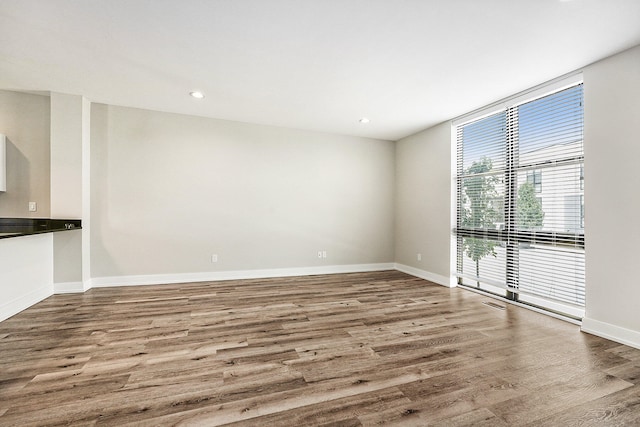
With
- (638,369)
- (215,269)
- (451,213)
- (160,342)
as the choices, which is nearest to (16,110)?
(215,269)

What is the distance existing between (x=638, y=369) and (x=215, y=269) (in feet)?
16.5

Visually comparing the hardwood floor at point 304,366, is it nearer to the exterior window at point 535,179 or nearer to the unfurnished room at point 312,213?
the unfurnished room at point 312,213

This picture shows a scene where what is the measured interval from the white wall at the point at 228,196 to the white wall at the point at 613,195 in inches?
133

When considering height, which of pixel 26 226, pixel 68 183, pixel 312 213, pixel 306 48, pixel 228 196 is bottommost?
pixel 26 226

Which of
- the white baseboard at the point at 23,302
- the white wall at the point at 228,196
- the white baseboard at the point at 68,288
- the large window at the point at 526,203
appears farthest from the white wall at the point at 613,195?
the white baseboard at the point at 68,288

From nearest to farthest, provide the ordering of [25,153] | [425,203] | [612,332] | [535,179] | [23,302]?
[612,332]
[23,302]
[535,179]
[25,153]
[425,203]

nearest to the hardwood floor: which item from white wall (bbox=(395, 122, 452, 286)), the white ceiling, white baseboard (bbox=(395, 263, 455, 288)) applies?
white baseboard (bbox=(395, 263, 455, 288))

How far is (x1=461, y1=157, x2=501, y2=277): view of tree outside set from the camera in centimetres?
400

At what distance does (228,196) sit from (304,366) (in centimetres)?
347

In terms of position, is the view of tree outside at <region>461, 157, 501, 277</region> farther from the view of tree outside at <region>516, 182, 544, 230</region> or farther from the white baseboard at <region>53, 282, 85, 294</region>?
the white baseboard at <region>53, 282, 85, 294</region>

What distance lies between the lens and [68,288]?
3881mm

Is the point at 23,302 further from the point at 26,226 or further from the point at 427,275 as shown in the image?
the point at 427,275

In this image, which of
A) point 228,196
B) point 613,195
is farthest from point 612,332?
point 228,196

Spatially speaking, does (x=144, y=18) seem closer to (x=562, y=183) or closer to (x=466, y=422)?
(x=466, y=422)
